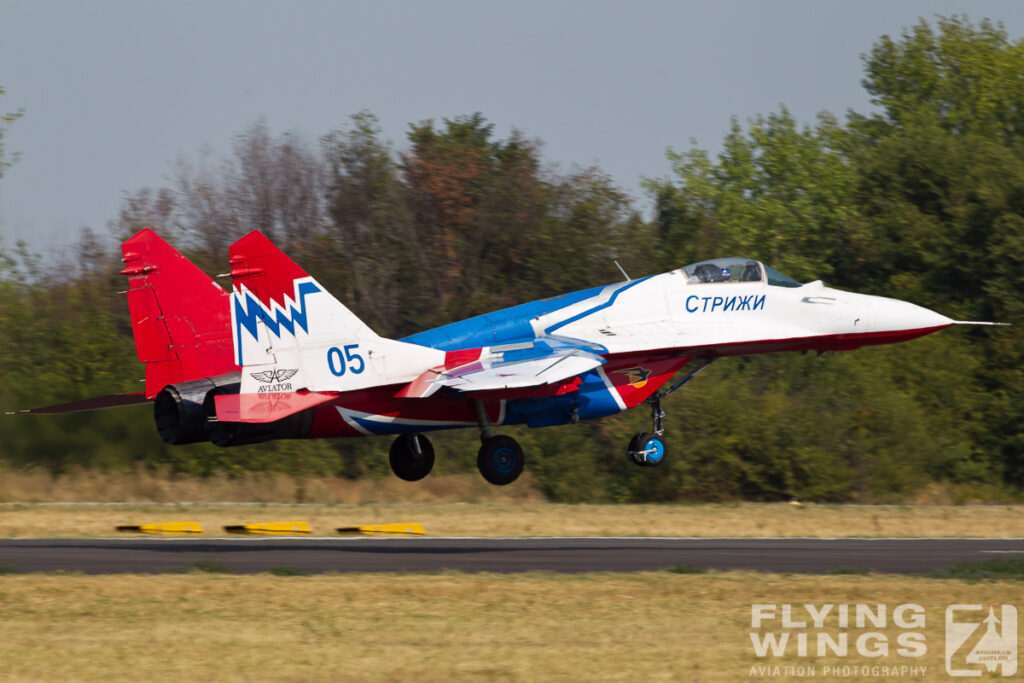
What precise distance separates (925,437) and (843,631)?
83.6 feet

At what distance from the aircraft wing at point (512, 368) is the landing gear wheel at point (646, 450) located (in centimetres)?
144

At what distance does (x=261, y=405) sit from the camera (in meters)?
18.2

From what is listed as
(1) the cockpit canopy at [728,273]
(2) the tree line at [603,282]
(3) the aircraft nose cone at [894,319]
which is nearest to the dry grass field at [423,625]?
(3) the aircraft nose cone at [894,319]

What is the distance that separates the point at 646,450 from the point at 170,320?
8.05 meters

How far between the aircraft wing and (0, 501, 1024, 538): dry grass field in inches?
259

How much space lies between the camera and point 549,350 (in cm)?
1988

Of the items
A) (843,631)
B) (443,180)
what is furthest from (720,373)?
(843,631)

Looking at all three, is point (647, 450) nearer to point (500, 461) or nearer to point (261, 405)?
point (500, 461)

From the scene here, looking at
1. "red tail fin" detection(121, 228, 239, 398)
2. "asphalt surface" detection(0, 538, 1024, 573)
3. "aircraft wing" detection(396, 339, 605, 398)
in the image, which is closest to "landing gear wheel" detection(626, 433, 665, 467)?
"aircraft wing" detection(396, 339, 605, 398)

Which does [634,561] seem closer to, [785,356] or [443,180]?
[785,356]

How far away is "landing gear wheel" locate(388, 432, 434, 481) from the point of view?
20.9 meters

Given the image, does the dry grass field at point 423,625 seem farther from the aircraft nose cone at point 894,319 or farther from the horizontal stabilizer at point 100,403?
the aircraft nose cone at point 894,319

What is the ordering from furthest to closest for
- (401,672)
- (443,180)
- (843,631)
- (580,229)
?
(443,180) → (580,229) → (843,631) → (401,672)

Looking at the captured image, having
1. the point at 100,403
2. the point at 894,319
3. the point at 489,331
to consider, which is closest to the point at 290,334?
the point at 489,331
